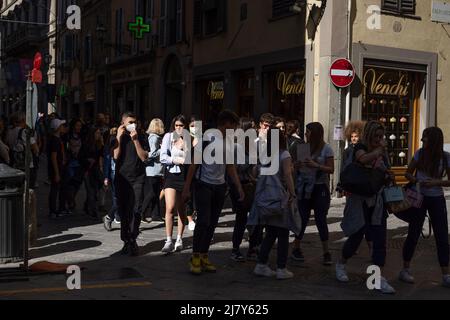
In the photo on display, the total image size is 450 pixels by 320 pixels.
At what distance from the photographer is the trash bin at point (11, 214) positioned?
284 inches

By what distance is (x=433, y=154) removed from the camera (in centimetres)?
678

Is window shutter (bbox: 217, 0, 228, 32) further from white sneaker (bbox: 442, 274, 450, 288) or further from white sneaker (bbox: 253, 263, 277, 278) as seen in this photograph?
white sneaker (bbox: 442, 274, 450, 288)

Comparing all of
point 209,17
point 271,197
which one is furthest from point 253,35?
point 271,197

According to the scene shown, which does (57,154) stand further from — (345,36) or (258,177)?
(345,36)

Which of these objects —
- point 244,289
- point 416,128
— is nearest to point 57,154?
point 244,289

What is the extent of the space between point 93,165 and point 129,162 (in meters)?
3.53

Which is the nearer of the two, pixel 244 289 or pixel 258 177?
pixel 244 289

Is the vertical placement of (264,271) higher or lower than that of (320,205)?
lower

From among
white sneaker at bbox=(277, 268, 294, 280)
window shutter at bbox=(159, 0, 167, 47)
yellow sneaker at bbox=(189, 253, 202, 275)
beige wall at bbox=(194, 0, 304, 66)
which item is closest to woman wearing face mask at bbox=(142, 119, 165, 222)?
yellow sneaker at bbox=(189, 253, 202, 275)

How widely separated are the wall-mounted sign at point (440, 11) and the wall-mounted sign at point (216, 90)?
20.3 ft

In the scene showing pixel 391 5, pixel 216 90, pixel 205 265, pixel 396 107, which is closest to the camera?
pixel 205 265

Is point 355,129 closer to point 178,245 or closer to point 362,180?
point 362,180
